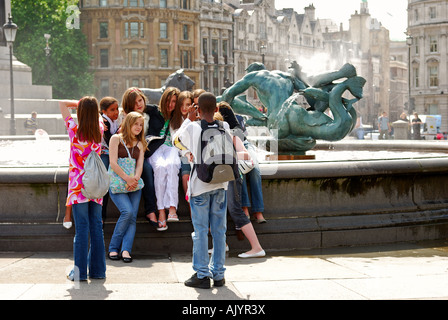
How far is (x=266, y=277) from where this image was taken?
20.7 ft

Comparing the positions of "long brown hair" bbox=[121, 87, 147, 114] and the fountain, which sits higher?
"long brown hair" bbox=[121, 87, 147, 114]

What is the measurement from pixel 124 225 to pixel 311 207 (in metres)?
2.10

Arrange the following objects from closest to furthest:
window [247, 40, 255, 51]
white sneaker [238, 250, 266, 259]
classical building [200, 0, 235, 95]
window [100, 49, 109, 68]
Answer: white sneaker [238, 250, 266, 259] → window [100, 49, 109, 68] → classical building [200, 0, 235, 95] → window [247, 40, 255, 51]

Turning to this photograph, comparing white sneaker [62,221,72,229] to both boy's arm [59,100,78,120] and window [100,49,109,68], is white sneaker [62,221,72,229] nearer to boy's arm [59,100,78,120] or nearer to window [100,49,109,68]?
boy's arm [59,100,78,120]

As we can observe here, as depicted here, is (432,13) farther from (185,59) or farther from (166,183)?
(166,183)

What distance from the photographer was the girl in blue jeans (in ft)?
22.9

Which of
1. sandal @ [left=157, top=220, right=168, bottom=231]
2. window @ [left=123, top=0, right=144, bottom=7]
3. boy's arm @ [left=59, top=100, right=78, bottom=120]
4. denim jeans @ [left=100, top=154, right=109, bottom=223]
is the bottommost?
sandal @ [left=157, top=220, right=168, bottom=231]

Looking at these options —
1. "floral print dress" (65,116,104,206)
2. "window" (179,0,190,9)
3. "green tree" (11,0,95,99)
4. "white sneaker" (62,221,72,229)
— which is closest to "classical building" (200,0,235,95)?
"window" (179,0,190,9)

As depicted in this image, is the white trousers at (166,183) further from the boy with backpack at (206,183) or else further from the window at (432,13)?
the window at (432,13)

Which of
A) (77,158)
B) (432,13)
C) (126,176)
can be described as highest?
(432,13)

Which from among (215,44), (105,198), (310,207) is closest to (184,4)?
(215,44)

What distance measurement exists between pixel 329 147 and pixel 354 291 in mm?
10450

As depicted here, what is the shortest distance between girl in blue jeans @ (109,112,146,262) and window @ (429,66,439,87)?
2997 inches
